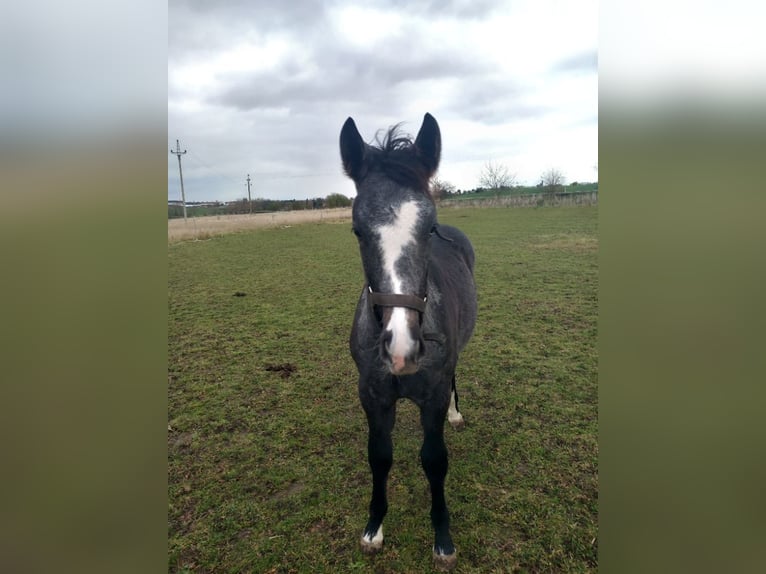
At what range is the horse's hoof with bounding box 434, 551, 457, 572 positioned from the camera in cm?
245

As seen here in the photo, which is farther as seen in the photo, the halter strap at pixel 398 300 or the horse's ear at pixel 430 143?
the horse's ear at pixel 430 143

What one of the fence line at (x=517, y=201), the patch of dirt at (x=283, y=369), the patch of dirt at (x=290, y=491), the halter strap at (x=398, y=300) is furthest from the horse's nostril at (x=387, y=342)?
the fence line at (x=517, y=201)

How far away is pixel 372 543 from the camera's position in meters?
2.60

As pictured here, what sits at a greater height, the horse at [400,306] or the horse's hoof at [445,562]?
the horse at [400,306]

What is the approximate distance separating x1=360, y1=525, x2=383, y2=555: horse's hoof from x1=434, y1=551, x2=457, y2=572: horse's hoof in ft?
1.27

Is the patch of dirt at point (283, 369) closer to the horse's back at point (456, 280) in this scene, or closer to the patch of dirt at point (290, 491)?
the patch of dirt at point (290, 491)

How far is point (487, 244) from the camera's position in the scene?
16.0 m

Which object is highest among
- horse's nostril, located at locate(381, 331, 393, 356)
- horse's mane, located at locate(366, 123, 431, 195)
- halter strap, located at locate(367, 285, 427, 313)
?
horse's mane, located at locate(366, 123, 431, 195)

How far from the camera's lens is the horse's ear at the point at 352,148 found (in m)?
2.30
